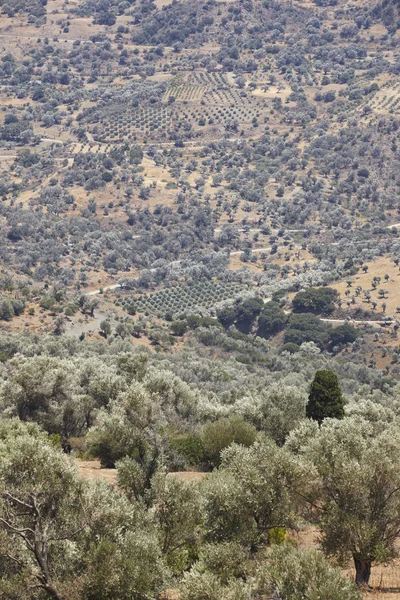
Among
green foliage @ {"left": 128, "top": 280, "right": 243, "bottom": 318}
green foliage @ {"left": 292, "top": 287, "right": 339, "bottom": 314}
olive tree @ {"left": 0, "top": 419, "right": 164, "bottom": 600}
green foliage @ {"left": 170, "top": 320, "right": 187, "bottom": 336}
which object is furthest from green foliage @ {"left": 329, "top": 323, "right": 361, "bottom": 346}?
olive tree @ {"left": 0, "top": 419, "right": 164, "bottom": 600}

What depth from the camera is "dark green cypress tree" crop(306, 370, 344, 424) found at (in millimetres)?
48625

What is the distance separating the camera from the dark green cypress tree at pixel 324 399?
48.6 metres

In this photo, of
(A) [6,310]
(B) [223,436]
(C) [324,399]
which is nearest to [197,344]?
(A) [6,310]

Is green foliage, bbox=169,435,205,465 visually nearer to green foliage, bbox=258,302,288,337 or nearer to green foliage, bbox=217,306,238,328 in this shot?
green foliage, bbox=258,302,288,337

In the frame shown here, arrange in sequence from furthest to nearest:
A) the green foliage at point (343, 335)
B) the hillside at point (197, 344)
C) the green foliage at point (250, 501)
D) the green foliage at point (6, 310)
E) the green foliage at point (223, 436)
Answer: the green foliage at point (343, 335) → the green foliage at point (6, 310) → the green foliage at point (223, 436) → the green foliage at point (250, 501) → the hillside at point (197, 344)

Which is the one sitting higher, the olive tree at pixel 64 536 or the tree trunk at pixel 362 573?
the olive tree at pixel 64 536

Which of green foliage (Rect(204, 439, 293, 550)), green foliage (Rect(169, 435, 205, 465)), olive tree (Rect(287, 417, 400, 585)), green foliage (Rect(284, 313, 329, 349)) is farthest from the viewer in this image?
green foliage (Rect(284, 313, 329, 349))

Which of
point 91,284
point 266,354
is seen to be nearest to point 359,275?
point 266,354

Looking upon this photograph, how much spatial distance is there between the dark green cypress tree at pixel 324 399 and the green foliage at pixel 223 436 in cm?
553

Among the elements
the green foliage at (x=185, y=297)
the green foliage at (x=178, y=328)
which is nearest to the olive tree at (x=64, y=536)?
the green foliage at (x=178, y=328)

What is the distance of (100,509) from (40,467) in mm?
2455

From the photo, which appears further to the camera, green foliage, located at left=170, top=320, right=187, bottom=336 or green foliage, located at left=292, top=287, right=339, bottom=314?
green foliage, located at left=292, top=287, right=339, bottom=314

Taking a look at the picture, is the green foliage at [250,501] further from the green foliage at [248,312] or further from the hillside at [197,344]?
the green foliage at [248,312]

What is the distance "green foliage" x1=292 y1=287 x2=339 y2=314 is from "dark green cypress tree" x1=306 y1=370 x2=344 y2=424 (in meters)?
86.9
